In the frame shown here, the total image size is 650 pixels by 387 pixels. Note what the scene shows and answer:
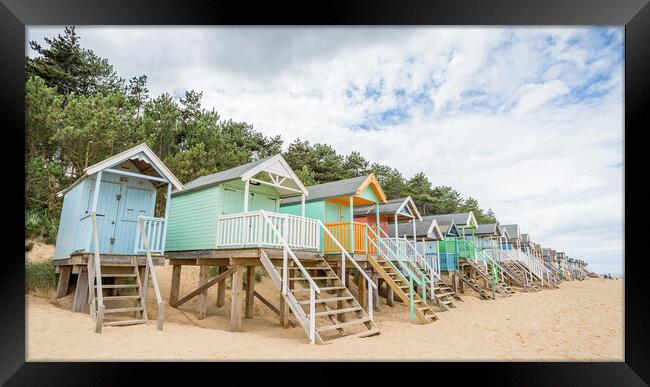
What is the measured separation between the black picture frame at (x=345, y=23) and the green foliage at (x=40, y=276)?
5.87m

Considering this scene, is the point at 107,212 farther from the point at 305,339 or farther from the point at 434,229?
the point at 434,229

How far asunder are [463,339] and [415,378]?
12.9ft

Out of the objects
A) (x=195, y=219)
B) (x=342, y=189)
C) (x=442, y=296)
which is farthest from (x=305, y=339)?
(x=442, y=296)

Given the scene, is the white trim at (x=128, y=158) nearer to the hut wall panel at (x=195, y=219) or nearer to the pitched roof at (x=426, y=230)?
the hut wall panel at (x=195, y=219)

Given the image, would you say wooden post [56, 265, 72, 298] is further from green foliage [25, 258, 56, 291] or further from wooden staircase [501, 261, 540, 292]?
wooden staircase [501, 261, 540, 292]

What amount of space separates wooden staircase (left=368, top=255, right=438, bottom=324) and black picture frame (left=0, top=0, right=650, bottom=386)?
5638 millimetres

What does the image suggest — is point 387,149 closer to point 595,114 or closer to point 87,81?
point 87,81

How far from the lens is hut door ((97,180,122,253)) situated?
911 centimetres

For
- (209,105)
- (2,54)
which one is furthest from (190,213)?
(209,105)

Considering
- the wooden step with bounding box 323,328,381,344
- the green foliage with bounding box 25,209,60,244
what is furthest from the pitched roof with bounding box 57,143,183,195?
the wooden step with bounding box 323,328,381,344

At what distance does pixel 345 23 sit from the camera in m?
4.83

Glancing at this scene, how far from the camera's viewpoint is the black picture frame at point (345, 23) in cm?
458

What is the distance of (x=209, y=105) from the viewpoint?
2528 cm

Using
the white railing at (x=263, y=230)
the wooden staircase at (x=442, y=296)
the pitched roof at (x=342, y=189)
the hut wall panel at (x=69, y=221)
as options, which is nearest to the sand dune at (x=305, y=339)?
the wooden staircase at (x=442, y=296)
